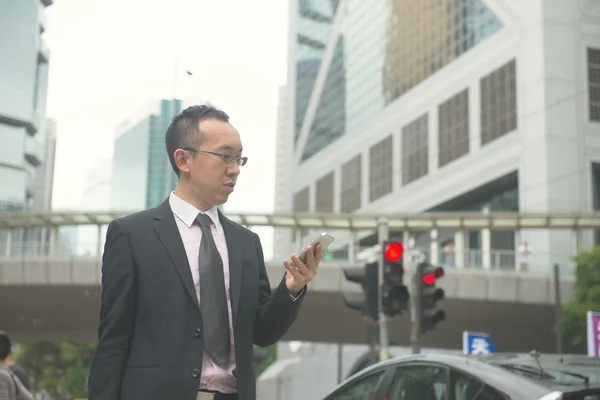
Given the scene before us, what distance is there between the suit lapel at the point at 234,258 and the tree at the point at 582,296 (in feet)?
109

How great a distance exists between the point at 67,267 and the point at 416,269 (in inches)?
1123

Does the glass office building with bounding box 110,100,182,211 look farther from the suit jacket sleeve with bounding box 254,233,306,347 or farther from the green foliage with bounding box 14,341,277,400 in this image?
the green foliage with bounding box 14,341,277,400

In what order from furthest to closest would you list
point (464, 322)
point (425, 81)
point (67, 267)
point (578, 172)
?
point (425, 81), point (578, 172), point (464, 322), point (67, 267)

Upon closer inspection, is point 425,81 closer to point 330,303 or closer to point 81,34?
point 330,303

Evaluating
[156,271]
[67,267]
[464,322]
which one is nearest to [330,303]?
[464,322]

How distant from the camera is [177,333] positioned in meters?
3.48

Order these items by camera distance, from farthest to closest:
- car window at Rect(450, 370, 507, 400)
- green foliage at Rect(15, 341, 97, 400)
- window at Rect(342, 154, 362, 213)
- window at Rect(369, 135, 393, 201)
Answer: green foliage at Rect(15, 341, 97, 400)
window at Rect(342, 154, 362, 213)
window at Rect(369, 135, 393, 201)
car window at Rect(450, 370, 507, 400)

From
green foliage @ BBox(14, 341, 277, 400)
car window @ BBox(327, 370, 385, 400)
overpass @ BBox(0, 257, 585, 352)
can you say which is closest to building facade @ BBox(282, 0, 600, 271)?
overpass @ BBox(0, 257, 585, 352)

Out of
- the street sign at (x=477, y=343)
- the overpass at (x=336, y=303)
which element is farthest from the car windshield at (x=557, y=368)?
the overpass at (x=336, y=303)

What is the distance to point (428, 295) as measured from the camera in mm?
13781

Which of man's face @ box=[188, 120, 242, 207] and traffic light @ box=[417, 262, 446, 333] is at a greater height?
man's face @ box=[188, 120, 242, 207]

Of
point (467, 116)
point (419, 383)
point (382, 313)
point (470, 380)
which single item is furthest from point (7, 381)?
point (467, 116)

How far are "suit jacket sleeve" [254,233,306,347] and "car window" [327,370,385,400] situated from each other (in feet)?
7.58

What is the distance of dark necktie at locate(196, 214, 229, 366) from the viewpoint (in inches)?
139
